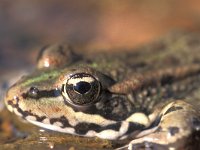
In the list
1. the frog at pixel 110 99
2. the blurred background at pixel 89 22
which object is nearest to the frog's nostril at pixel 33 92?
the frog at pixel 110 99

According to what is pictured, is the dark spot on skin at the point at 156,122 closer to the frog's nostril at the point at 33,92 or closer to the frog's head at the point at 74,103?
the frog's head at the point at 74,103

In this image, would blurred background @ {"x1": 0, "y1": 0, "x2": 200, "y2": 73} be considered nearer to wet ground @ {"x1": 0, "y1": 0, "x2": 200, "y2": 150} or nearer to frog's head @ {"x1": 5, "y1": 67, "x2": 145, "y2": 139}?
wet ground @ {"x1": 0, "y1": 0, "x2": 200, "y2": 150}

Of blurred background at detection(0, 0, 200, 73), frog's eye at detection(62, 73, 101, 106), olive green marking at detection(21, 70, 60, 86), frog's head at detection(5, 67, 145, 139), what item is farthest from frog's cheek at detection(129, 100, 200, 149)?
blurred background at detection(0, 0, 200, 73)

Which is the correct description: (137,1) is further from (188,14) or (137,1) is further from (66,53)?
(66,53)

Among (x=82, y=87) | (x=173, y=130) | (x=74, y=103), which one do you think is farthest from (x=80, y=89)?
(x=173, y=130)

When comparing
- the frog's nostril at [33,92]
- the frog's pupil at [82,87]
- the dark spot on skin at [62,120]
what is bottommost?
the dark spot on skin at [62,120]

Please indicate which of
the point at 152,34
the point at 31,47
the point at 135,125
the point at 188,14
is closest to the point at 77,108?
the point at 135,125

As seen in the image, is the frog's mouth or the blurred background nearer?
the frog's mouth

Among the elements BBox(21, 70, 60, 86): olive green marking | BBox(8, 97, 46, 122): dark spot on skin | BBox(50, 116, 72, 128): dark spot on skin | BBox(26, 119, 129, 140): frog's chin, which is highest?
BBox(21, 70, 60, 86): olive green marking

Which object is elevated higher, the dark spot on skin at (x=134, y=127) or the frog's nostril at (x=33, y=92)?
the frog's nostril at (x=33, y=92)
